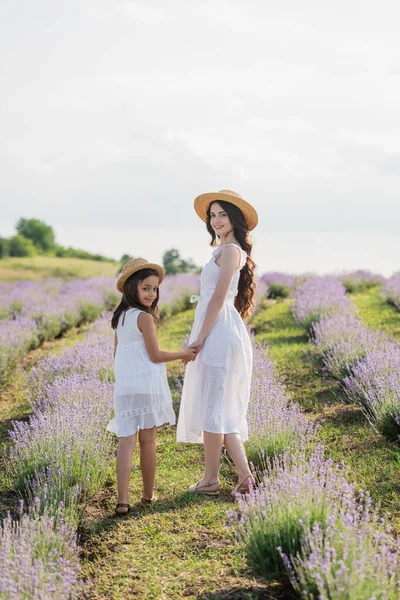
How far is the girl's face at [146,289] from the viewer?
4.09 meters

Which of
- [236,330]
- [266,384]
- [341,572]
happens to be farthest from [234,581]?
[266,384]

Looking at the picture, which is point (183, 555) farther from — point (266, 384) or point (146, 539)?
point (266, 384)

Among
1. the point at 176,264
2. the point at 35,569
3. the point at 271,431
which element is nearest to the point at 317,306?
the point at 271,431

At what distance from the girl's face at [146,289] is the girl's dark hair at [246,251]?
654 millimetres

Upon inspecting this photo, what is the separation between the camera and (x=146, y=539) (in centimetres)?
387

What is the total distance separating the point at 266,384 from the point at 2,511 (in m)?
2.33

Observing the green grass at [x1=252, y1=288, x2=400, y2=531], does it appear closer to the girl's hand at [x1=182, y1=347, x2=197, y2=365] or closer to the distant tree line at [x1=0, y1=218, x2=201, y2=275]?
the girl's hand at [x1=182, y1=347, x2=197, y2=365]

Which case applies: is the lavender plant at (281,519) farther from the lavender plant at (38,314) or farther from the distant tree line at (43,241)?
the distant tree line at (43,241)

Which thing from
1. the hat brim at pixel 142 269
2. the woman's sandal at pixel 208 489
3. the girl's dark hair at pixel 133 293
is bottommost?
the woman's sandal at pixel 208 489

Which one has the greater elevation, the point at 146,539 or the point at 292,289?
the point at 292,289

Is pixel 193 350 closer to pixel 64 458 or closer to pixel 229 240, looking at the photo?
pixel 229 240

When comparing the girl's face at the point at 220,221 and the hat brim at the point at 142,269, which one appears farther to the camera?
the girl's face at the point at 220,221

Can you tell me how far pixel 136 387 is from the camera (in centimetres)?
404

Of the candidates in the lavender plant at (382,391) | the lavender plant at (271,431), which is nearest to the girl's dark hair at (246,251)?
the lavender plant at (271,431)
